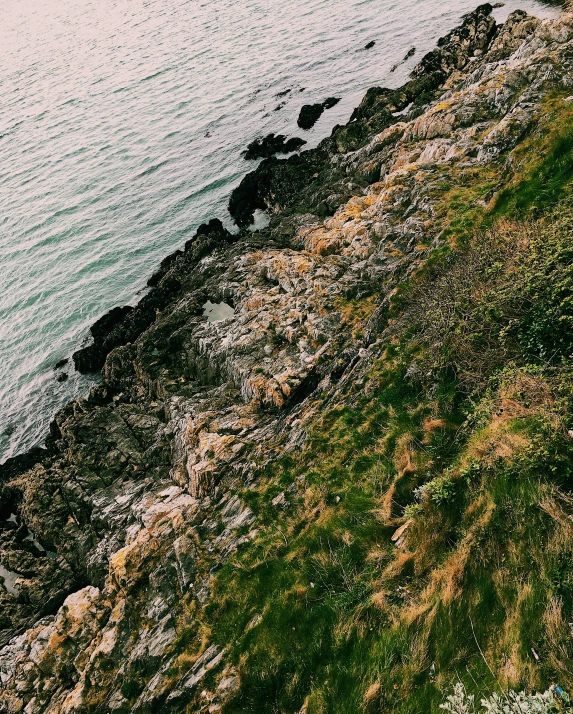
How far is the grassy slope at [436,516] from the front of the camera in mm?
6473

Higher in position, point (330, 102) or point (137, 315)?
point (330, 102)

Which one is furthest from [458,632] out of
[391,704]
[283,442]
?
[283,442]

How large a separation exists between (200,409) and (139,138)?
5257 centimetres

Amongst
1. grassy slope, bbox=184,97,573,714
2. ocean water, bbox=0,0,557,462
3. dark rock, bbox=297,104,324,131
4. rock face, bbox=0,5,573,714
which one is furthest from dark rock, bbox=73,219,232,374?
grassy slope, bbox=184,97,573,714

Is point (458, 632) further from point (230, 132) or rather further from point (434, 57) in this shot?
point (230, 132)

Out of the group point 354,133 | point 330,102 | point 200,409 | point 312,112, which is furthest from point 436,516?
point 330,102

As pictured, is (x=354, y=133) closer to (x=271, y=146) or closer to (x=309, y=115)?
(x=271, y=146)

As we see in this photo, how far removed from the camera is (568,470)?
694cm

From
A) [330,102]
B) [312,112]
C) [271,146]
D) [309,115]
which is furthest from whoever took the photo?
[330,102]

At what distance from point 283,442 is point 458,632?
760 cm

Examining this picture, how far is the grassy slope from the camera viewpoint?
6473mm

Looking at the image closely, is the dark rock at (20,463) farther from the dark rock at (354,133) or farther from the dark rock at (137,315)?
the dark rock at (354,133)

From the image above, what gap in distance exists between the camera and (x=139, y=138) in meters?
55.8

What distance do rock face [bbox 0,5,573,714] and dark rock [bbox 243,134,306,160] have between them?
1065cm
